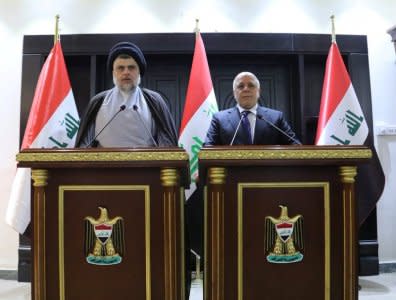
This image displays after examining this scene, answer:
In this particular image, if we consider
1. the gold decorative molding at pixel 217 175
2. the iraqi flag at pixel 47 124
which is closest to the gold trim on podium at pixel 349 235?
the gold decorative molding at pixel 217 175

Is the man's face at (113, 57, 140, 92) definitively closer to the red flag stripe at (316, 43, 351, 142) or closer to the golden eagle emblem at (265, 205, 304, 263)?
the golden eagle emblem at (265, 205, 304, 263)

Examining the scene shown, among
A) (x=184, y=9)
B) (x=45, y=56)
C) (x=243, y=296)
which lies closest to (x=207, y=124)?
(x=184, y=9)

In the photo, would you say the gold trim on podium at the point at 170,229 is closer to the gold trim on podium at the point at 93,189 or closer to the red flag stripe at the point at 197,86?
the gold trim on podium at the point at 93,189

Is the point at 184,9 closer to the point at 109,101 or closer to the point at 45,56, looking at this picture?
the point at 45,56

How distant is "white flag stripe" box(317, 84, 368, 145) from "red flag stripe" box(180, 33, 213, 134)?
897 mm

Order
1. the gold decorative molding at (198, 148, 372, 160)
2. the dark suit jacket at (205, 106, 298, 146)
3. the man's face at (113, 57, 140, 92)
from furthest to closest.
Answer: the dark suit jacket at (205, 106, 298, 146), the man's face at (113, 57, 140, 92), the gold decorative molding at (198, 148, 372, 160)

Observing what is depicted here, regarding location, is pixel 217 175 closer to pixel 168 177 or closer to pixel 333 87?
pixel 168 177

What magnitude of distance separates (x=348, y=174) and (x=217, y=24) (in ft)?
7.74

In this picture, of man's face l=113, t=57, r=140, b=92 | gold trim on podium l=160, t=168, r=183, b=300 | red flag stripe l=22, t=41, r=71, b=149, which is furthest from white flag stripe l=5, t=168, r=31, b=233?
gold trim on podium l=160, t=168, r=183, b=300

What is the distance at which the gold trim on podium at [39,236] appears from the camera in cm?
133

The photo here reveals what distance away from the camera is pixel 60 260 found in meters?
1.34

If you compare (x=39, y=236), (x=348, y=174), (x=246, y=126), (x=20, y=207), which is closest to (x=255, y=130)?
(x=246, y=126)

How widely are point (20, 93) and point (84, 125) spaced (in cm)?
178

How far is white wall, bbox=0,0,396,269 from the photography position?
3.34 metres
